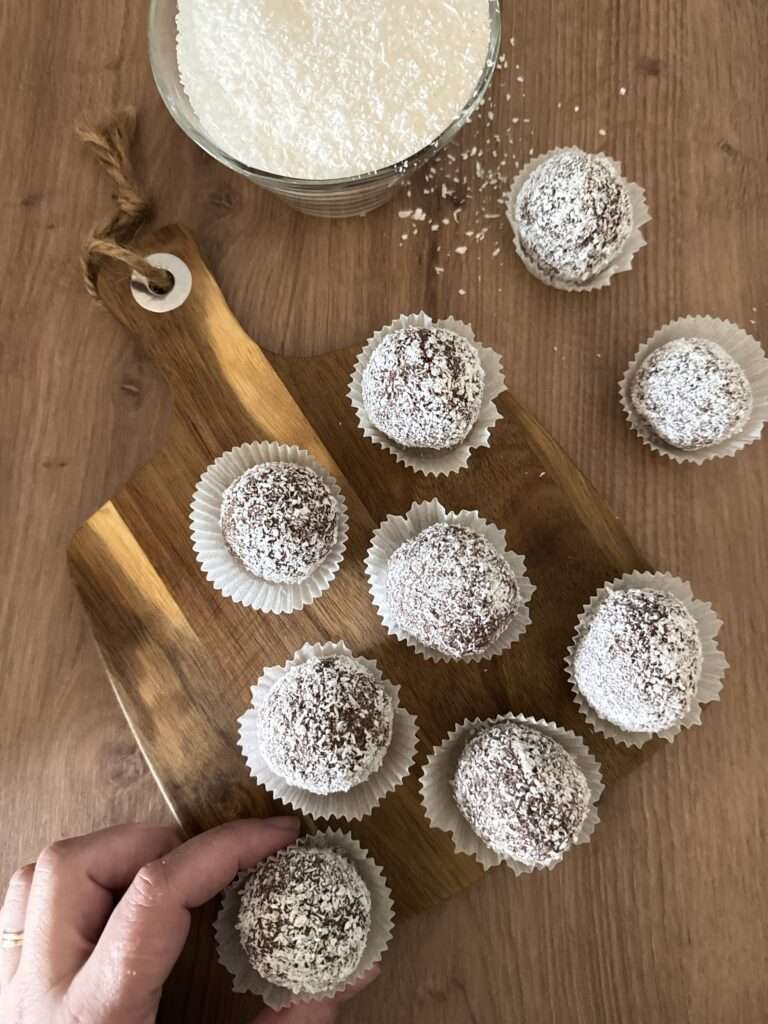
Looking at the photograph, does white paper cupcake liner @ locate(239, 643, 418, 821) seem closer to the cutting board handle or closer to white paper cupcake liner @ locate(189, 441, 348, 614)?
white paper cupcake liner @ locate(189, 441, 348, 614)

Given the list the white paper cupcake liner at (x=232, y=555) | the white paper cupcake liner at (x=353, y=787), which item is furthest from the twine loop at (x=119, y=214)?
the white paper cupcake liner at (x=353, y=787)

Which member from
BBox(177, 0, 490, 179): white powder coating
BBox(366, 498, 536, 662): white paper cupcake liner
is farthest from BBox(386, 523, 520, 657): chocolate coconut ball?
BBox(177, 0, 490, 179): white powder coating

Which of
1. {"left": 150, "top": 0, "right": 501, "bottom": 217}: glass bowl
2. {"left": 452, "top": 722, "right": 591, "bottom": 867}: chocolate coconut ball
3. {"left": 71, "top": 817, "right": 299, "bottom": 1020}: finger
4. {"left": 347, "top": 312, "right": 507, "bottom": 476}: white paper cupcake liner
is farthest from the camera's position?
{"left": 347, "top": 312, "right": 507, "bottom": 476}: white paper cupcake liner

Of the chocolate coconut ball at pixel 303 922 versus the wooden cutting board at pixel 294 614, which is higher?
the wooden cutting board at pixel 294 614

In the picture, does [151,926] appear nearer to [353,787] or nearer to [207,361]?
[353,787]

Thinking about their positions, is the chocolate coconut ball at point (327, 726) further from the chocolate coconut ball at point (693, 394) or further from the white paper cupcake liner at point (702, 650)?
the chocolate coconut ball at point (693, 394)

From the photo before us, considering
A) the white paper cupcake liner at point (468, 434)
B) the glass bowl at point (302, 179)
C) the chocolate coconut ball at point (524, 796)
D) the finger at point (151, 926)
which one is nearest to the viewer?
the finger at point (151, 926)

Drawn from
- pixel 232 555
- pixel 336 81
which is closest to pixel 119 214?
pixel 336 81
